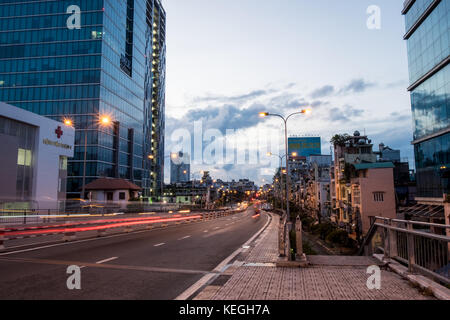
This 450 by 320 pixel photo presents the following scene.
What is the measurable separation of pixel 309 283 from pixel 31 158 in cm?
4268

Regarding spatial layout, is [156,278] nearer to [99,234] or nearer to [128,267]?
[128,267]

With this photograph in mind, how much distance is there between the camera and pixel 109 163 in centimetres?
8344

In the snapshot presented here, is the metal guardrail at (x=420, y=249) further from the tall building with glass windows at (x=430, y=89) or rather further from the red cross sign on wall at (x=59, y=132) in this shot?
the red cross sign on wall at (x=59, y=132)

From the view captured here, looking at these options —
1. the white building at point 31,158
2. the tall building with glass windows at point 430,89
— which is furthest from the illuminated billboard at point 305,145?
the white building at point 31,158

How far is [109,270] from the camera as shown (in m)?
9.75

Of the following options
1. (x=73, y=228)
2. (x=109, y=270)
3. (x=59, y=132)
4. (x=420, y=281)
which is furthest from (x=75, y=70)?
(x=420, y=281)

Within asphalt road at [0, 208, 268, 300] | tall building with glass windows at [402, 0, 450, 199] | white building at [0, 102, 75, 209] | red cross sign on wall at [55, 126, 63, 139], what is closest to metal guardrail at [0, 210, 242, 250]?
asphalt road at [0, 208, 268, 300]

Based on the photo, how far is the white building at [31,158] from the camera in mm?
36688

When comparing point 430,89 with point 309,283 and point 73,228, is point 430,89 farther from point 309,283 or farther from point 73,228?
point 309,283

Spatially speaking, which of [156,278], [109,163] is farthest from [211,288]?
[109,163]

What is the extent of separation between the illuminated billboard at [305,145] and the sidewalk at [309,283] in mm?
77863

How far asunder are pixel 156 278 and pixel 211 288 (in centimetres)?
197

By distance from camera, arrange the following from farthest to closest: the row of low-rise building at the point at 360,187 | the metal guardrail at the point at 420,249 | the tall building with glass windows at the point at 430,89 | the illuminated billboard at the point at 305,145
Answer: the illuminated billboard at the point at 305,145 → the row of low-rise building at the point at 360,187 → the tall building with glass windows at the point at 430,89 → the metal guardrail at the point at 420,249
